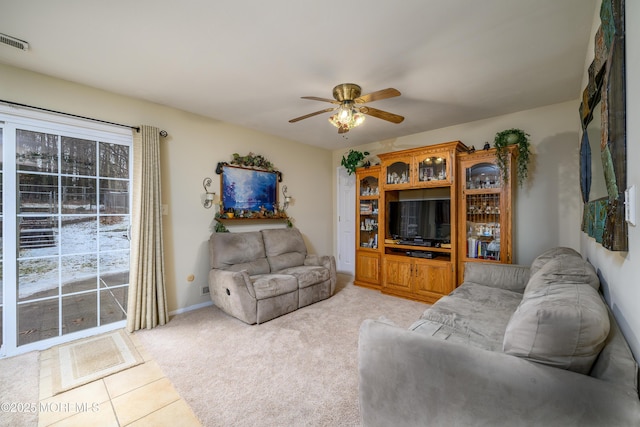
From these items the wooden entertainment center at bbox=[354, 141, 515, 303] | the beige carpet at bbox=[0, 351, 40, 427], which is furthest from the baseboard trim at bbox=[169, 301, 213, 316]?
the wooden entertainment center at bbox=[354, 141, 515, 303]

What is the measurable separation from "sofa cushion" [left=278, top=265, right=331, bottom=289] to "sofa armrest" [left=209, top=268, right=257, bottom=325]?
68cm

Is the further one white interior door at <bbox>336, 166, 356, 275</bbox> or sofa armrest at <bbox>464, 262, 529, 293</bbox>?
white interior door at <bbox>336, 166, 356, 275</bbox>

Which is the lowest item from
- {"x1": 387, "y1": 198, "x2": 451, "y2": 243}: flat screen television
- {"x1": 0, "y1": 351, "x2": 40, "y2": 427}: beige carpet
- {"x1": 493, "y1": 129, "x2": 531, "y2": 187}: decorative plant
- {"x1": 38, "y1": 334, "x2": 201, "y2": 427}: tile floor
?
{"x1": 38, "y1": 334, "x2": 201, "y2": 427}: tile floor

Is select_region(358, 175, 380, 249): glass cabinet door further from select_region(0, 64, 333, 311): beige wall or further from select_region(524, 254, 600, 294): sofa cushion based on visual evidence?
select_region(524, 254, 600, 294): sofa cushion

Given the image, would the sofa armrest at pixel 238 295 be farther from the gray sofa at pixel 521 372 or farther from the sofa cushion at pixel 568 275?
→ the sofa cushion at pixel 568 275

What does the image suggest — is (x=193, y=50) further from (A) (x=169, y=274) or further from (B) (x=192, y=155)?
(A) (x=169, y=274)

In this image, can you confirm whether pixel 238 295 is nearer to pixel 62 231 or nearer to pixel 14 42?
pixel 62 231

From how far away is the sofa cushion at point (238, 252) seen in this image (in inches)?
139

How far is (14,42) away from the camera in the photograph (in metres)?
2.05

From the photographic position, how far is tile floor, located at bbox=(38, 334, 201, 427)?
1700 millimetres

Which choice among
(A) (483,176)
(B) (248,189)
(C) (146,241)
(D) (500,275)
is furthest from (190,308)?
(A) (483,176)

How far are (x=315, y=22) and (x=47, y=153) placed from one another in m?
2.81

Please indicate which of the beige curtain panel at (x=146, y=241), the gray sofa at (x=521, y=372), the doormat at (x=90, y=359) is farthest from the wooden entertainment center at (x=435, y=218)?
the doormat at (x=90, y=359)

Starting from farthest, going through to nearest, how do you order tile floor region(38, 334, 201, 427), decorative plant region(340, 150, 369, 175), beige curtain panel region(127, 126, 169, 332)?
decorative plant region(340, 150, 369, 175) < beige curtain panel region(127, 126, 169, 332) < tile floor region(38, 334, 201, 427)
